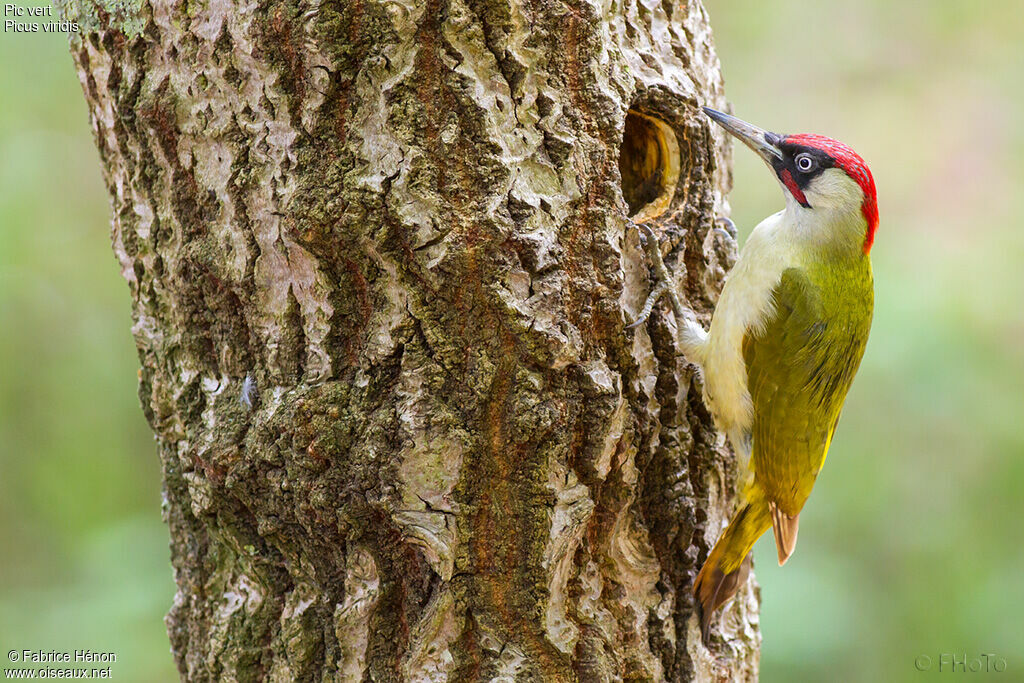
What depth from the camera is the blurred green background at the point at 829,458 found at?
3.34m

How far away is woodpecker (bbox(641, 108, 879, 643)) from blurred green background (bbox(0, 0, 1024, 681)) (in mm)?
1101

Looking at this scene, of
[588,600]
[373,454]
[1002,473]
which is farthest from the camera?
[1002,473]

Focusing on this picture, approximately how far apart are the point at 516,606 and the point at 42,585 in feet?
8.98

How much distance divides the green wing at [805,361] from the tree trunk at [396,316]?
57cm

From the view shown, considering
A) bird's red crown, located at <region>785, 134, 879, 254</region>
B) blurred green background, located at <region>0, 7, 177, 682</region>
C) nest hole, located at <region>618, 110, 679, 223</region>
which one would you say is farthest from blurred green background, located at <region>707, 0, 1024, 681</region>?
blurred green background, located at <region>0, 7, 177, 682</region>

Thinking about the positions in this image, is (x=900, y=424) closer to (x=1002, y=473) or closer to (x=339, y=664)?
(x=1002, y=473)

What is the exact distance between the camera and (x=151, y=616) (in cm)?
316

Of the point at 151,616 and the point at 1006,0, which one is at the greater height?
the point at 1006,0

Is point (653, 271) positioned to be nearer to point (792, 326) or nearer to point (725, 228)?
point (725, 228)

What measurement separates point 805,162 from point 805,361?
569mm

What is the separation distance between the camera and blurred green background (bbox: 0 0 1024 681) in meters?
3.34

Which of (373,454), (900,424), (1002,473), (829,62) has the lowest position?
(373,454)

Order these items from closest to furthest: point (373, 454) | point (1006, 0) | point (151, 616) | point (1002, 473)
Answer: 1. point (373, 454)
2. point (151, 616)
3. point (1002, 473)
4. point (1006, 0)

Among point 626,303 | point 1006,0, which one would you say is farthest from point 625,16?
point 1006,0
